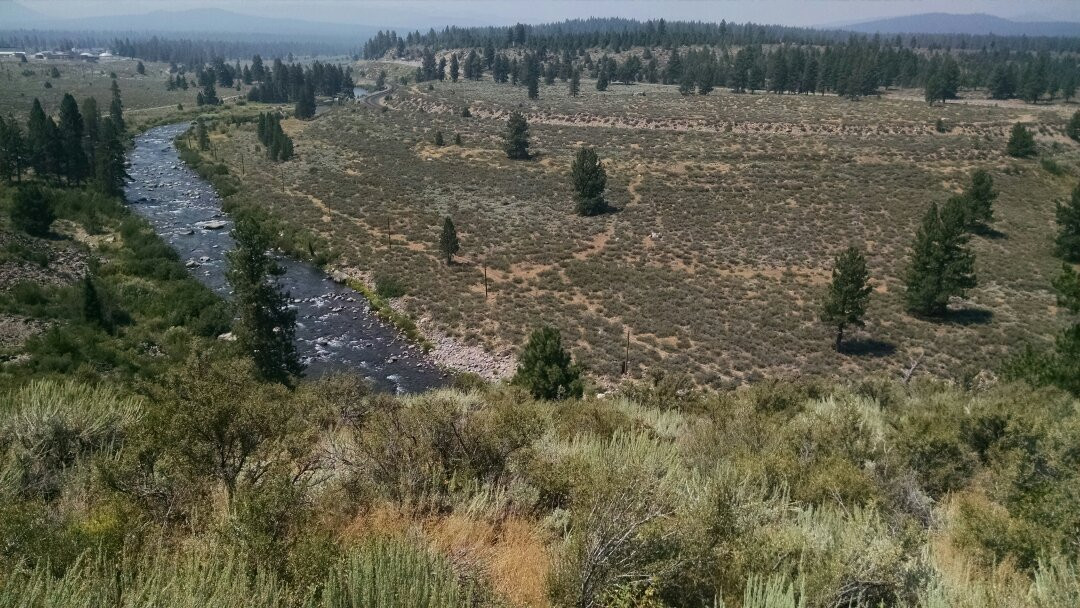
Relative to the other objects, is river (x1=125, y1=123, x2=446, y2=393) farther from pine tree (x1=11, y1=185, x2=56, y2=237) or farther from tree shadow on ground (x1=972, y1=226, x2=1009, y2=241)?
tree shadow on ground (x1=972, y1=226, x2=1009, y2=241)

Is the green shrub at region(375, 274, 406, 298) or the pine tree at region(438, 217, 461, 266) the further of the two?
the pine tree at region(438, 217, 461, 266)

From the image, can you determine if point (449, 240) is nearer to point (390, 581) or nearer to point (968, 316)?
point (968, 316)

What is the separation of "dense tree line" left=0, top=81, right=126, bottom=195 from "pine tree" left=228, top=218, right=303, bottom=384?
4399 cm

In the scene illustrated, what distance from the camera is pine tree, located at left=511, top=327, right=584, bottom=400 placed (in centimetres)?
2202

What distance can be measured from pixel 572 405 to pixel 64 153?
64646 mm

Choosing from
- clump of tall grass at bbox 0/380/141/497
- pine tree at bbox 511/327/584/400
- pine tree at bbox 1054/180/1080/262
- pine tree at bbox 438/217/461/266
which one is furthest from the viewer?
pine tree at bbox 1054/180/1080/262

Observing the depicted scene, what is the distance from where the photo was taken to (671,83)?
5448 inches

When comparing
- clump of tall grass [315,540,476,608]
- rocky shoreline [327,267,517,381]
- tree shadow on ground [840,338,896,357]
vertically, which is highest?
clump of tall grass [315,540,476,608]

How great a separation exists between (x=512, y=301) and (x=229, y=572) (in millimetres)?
32708

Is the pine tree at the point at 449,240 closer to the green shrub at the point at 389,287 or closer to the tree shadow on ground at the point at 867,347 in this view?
the green shrub at the point at 389,287

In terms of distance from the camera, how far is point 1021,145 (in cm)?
6769

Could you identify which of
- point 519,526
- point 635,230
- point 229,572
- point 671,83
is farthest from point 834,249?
point 671,83

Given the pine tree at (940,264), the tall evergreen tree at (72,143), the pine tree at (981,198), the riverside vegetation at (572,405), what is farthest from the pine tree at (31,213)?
the pine tree at (981,198)

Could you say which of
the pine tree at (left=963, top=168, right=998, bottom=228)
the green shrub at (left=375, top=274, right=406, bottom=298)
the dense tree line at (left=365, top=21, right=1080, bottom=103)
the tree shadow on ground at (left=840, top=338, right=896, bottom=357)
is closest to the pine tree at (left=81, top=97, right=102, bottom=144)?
the green shrub at (left=375, top=274, right=406, bottom=298)
